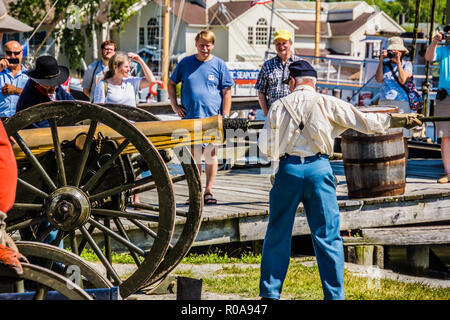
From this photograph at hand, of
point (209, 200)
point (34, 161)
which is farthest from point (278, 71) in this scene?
point (34, 161)

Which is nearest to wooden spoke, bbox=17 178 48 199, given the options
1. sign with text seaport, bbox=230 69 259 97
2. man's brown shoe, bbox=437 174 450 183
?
man's brown shoe, bbox=437 174 450 183

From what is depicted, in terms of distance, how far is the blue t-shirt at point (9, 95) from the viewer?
759cm

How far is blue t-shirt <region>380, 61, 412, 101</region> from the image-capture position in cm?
909

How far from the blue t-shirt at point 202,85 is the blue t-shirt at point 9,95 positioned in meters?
1.59

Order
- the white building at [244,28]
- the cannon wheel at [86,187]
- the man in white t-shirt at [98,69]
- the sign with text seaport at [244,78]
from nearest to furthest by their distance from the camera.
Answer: the cannon wheel at [86,187] → the man in white t-shirt at [98,69] → the sign with text seaport at [244,78] → the white building at [244,28]

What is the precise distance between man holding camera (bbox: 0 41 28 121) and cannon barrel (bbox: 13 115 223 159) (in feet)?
8.06

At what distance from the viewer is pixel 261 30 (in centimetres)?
5556

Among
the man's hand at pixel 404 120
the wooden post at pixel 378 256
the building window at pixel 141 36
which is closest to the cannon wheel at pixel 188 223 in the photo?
the man's hand at pixel 404 120

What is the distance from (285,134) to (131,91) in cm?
281

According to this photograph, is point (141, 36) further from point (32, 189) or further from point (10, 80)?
point (32, 189)

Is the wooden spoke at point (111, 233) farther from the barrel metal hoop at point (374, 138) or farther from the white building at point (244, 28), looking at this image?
the white building at point (244, 28)

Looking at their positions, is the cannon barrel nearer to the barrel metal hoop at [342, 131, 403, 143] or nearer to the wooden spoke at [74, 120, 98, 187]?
the wooden spoke at [74, 120, 98, 187]
